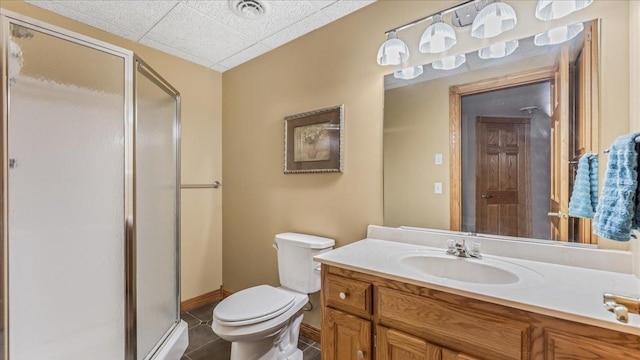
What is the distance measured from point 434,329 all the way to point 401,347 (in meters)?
0.16

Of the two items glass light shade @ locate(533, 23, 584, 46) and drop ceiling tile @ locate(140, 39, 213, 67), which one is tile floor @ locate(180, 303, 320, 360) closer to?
glass light shade @ locate(533, 23, 584, 46)

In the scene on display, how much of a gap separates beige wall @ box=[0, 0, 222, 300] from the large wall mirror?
66.7 inches

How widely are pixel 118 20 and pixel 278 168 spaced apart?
4.77 ft

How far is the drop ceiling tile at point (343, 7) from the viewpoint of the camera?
1.68m

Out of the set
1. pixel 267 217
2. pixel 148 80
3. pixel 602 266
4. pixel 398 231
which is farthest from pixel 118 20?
pixel 602 266

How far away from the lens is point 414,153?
5.12ft

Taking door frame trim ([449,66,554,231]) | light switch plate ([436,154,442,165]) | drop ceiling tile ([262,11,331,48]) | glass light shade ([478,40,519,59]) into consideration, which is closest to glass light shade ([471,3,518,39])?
glass light shade ([478,40,519,59])

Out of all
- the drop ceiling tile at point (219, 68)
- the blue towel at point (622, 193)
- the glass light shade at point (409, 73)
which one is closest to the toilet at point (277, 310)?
the glass light shade at point (409, 73)

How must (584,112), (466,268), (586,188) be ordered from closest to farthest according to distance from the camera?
1. (586,188)
2. (584,112)
3. (466,268)

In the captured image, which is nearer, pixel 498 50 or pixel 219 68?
pixel 498 50

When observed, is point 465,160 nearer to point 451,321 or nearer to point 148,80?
point 451,321

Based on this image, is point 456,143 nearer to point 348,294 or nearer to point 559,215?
point 559,215

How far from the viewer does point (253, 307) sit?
4.93ft

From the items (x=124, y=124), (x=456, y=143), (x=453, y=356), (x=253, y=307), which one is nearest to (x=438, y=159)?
(x=456, y=143)
